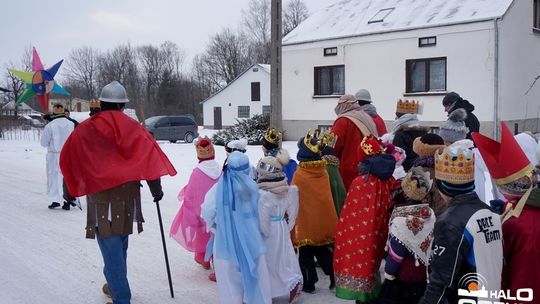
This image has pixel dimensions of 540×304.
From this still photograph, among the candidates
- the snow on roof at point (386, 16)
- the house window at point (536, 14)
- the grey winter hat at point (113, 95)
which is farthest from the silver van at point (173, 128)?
the grey winter hat at point (113, 95)

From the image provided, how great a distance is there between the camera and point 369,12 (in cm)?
2391

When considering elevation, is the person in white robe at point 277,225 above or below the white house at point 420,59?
below

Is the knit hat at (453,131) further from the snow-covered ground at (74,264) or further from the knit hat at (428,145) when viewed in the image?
the snow-covered ground at (74,264)

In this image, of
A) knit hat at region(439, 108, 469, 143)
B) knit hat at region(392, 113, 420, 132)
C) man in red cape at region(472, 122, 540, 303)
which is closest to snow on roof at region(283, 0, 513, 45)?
knit hat at region(392, 113, 420, 132)

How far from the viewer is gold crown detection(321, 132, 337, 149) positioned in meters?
5.78

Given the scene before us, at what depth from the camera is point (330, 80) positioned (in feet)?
78.7

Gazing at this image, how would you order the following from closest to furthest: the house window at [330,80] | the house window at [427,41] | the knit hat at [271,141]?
the knit hat at [271,141] → the house window at [427,41] → the house window at [330,80]

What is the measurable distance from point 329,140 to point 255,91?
1430 inches

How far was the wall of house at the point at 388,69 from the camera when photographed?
1914 cm

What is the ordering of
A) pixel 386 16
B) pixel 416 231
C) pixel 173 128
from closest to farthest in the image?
pixel 416 231
pixel 386 16
pixel 173 128

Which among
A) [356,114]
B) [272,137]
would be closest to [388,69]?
[356,114]

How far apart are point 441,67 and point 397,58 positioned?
1.85 meters

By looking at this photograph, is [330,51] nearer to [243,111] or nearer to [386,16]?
[386,16]

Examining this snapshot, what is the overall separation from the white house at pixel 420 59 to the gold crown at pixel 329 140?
14737mm
